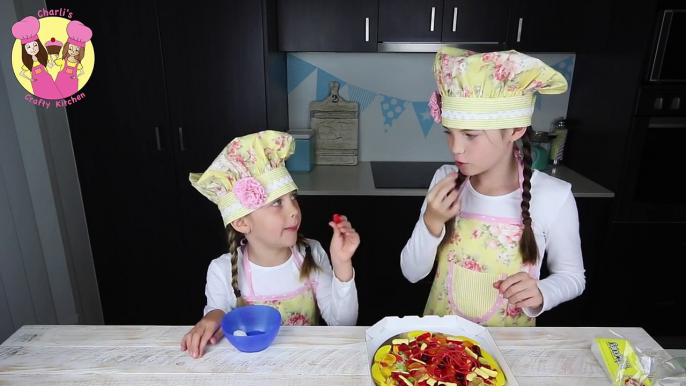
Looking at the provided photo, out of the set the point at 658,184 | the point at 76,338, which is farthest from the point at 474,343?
the point at 658,184

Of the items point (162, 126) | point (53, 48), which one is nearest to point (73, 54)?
point (53, 48)

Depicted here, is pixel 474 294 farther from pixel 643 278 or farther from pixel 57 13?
pixel 57 13

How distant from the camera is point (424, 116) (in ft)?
7.40

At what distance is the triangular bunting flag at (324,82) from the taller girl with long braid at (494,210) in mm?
1198

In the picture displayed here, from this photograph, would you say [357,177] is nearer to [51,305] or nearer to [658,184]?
[658,184]

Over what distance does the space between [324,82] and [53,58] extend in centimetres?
115

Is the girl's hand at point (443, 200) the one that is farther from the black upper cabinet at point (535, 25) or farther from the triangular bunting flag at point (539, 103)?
the triangular bunting flag at point (539, 103)

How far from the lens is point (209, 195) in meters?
1.00

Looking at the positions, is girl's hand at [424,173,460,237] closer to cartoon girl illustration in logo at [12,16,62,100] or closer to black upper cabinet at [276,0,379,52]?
black upper cabinet at [276,0,379,52]

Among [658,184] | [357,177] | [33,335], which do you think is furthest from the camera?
[357,177]

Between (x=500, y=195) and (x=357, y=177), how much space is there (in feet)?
3.36

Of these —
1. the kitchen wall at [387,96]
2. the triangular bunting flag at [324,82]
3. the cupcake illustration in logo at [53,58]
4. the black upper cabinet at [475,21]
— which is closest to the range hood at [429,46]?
the black upper cabinet at [475,21]

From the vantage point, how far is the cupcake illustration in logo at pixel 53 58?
64.3 inches

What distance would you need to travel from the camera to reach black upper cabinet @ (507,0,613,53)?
6.07 ft
